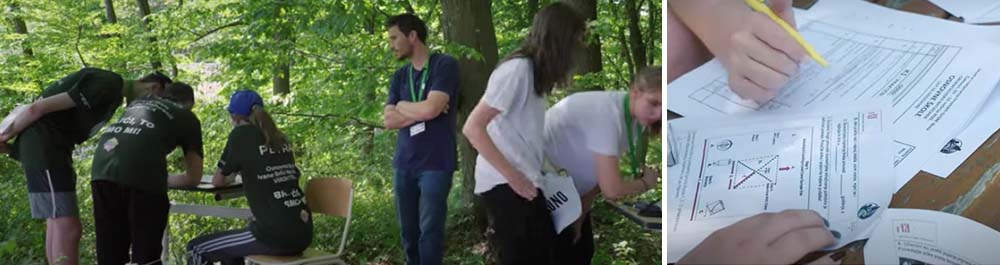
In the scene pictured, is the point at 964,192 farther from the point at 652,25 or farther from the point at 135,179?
the point at 135,179

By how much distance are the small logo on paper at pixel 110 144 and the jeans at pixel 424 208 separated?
0.97 meters

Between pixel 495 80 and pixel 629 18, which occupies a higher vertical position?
pixel 495 80

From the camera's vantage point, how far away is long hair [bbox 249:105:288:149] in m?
2.85

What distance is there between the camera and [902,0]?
133 centimetres

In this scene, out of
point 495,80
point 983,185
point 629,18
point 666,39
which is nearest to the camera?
point 983,185

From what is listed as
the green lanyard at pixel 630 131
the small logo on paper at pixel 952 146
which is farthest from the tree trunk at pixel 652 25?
the small logo on paper at pixel 952 146

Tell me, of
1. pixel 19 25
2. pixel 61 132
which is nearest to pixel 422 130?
pixel 61 132

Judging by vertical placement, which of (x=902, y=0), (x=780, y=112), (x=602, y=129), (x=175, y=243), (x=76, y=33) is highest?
(x=902, y=0)

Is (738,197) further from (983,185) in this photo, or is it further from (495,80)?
(495,80)

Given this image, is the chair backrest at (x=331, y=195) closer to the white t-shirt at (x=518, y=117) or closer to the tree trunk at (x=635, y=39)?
the tree trunk at (x=635, y=39)

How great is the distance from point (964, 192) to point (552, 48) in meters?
0.88

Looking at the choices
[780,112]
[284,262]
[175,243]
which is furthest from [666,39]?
[175,243]

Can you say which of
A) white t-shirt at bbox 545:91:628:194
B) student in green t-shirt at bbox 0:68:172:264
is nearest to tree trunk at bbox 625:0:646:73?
white t-shirt at bbox 545:91:628:194

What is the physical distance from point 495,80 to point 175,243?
3.22m
